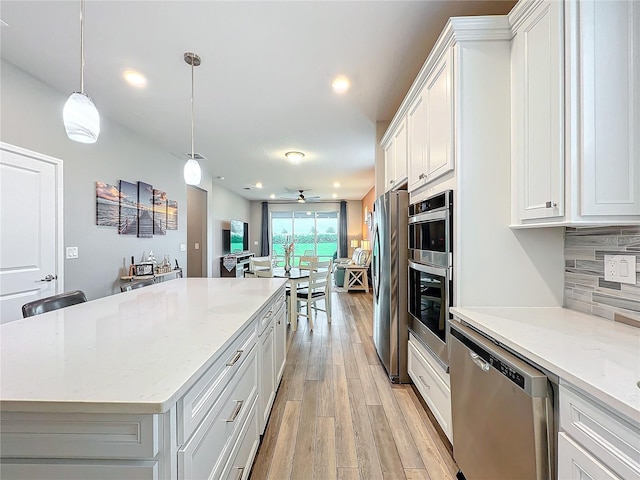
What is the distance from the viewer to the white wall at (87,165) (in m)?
2.37

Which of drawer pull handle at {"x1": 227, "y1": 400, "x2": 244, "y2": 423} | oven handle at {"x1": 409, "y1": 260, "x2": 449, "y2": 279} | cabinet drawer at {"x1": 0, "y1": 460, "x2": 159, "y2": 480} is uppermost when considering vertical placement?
oven handle at {"x1": 409, "y1": 260, "x2": 449, "y2": 279}

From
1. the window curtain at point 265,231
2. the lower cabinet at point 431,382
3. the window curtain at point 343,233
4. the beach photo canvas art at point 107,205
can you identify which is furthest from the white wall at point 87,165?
the window curtain at point 343,233

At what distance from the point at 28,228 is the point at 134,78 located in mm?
1573

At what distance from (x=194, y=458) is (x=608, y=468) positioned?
1082 millimetres

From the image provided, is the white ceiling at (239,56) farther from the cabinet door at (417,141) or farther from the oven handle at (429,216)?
the oven handle at (429,216)

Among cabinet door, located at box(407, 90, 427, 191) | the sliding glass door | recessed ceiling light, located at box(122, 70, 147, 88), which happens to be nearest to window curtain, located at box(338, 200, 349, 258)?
the sliding glass door

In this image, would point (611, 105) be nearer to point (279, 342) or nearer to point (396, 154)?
point (396, 154)

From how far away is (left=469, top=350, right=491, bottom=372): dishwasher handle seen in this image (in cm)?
114

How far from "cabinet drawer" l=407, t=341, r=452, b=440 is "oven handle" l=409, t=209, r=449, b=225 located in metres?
0.92

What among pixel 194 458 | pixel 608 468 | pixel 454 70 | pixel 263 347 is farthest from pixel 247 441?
pixel 454 70

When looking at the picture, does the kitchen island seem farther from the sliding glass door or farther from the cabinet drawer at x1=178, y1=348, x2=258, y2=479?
the sliding glass door

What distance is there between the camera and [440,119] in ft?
5.51

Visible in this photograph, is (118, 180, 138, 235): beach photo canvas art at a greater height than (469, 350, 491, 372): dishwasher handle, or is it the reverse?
(118, 180, 138, 235): beach photo canvas art

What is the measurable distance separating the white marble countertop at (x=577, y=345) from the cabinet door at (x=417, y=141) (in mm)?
980
